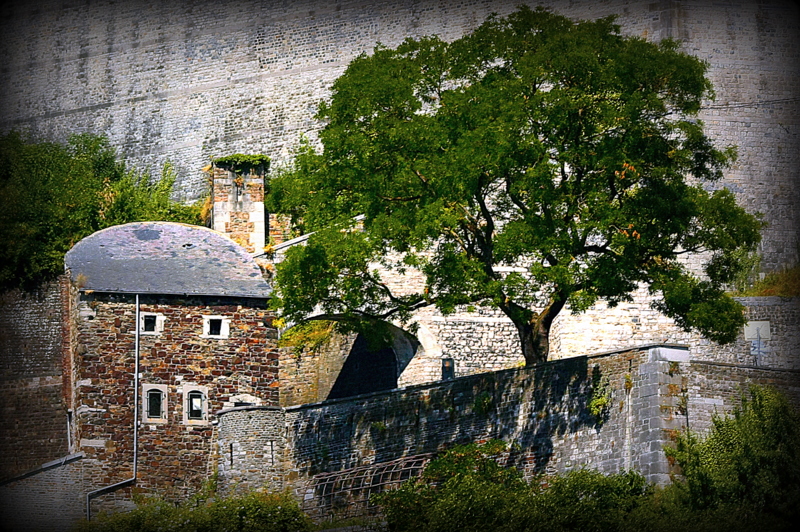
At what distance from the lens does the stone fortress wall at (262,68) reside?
1761 inches

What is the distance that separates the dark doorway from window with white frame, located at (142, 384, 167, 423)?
5219mm

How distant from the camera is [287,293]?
32125mm

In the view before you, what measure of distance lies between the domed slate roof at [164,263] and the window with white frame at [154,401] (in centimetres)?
195

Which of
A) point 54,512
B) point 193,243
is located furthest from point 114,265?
point 54,512

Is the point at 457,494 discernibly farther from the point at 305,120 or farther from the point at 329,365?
the point at 305,120

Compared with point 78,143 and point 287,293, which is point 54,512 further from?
point 78,143

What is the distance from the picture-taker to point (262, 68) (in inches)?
2084

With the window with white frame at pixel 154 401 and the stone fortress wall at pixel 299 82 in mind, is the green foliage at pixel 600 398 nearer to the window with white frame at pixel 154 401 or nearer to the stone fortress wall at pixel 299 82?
the stone fortress wall at pixel 299 82

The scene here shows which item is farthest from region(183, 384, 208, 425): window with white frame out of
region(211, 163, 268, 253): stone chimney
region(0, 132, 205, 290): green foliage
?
region(0, 132, 205, 290): green foliage

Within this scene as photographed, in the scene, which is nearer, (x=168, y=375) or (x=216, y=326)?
(x=168, y=375)

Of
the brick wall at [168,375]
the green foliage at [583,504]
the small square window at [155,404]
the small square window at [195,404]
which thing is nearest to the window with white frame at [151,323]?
the brick wall at [168,375]

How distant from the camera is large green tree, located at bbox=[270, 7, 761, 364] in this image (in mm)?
30547

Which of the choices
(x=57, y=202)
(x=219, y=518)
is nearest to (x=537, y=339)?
(x=219, y=518)

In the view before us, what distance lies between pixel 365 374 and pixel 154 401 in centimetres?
608
